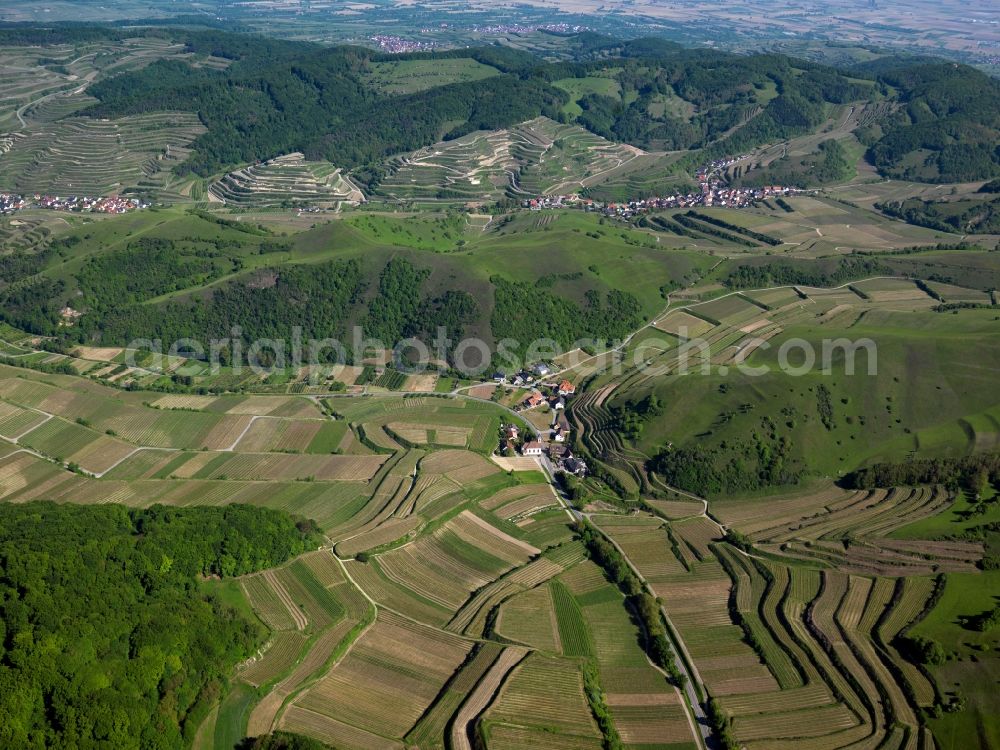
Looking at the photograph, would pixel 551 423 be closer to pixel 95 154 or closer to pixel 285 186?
pixel 285 186

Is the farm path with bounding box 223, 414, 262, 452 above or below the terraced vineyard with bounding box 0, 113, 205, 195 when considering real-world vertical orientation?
below

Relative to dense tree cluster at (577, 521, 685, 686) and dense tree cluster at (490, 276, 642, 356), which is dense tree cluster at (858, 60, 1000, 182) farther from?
dense tree cluster at (577, 521, 685, 686)

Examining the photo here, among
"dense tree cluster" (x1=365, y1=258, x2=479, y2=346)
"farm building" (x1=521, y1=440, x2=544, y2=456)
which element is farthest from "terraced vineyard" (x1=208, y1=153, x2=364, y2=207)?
"farm building" (x1=521, y1=440, x2=544, y2=456)

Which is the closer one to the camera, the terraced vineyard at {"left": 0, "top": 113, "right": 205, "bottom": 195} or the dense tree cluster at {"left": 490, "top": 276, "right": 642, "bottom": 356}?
the dense tree cluster at {"left": 490, "top": 276, "right": 642, "bottom": 356}

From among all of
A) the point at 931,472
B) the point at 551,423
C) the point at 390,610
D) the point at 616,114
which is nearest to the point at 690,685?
the point at 390,610

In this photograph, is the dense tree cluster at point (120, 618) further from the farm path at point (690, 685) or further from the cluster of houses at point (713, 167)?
the cluster of houses at point (713, 167)

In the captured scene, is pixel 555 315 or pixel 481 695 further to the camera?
pixel 555 315
